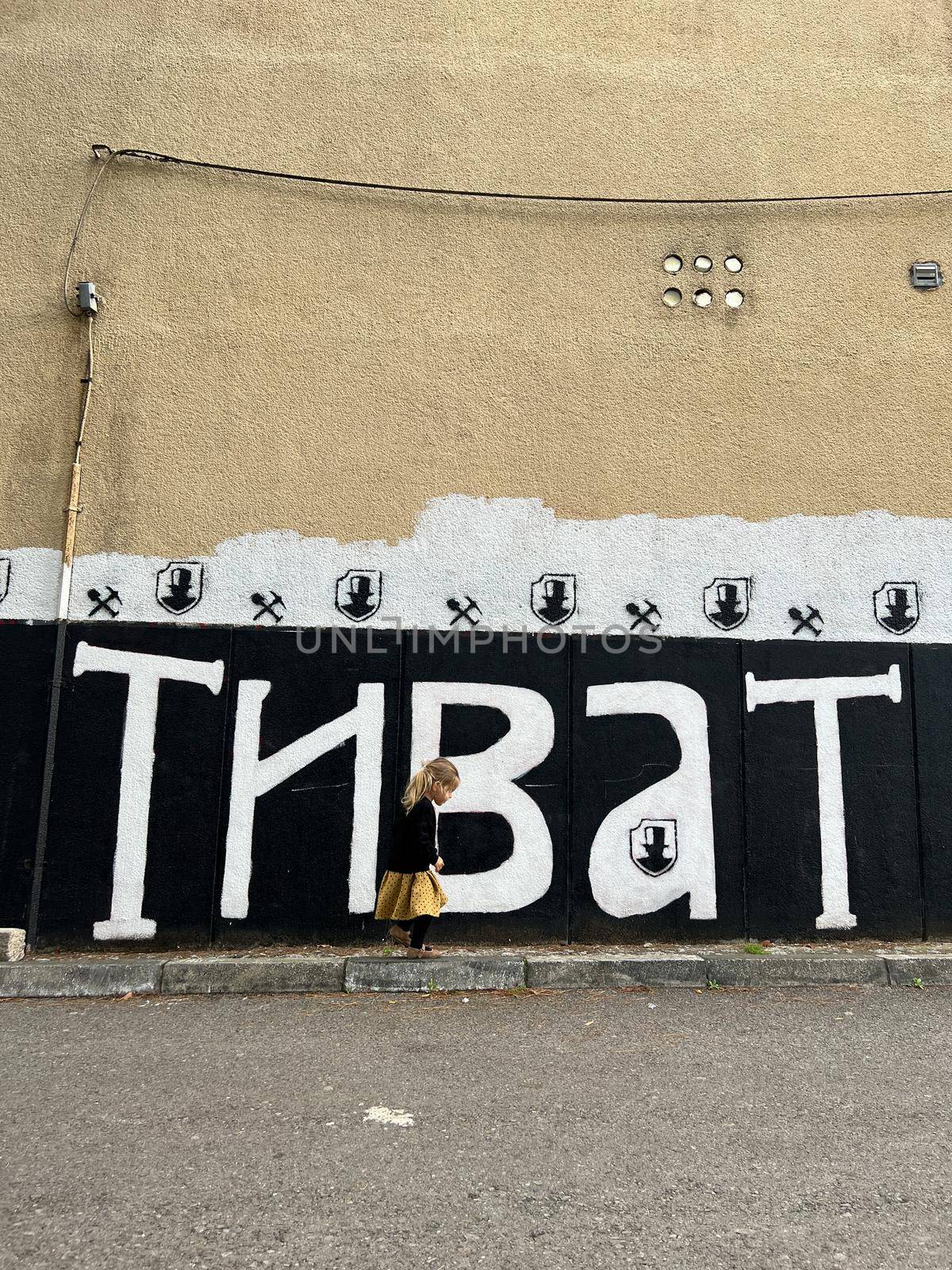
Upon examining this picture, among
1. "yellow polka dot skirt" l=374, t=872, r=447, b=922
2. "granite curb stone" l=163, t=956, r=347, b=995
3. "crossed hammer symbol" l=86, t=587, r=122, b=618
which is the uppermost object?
"crossed hammer symbol" l=86, t=587, r=122, b=618

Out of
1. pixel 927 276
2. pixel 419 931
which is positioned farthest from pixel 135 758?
pixel 927 276

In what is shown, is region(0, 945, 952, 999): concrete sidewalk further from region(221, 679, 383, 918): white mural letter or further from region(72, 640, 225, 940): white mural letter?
region(221, 679, 383, 918): white mural letter

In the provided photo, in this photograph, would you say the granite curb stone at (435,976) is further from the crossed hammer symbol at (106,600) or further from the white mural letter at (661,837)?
the crossed hammer symbol at (106,600)

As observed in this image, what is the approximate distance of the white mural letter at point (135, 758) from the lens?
700 cm

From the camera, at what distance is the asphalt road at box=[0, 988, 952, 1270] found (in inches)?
114

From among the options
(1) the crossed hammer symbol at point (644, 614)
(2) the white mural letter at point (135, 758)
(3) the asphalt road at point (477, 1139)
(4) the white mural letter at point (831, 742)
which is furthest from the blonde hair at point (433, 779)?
(4) the white mural letter at point (831, 742)

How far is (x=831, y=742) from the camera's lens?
7531mm

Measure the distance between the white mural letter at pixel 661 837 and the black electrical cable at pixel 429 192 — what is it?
13.7ft

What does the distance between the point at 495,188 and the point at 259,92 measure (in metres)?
2.21

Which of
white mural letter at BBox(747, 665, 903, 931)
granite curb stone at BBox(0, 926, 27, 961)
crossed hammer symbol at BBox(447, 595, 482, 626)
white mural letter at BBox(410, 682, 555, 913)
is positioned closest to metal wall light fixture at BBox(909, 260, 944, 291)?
white mural letter at BBox(747, 665, 903, 931)

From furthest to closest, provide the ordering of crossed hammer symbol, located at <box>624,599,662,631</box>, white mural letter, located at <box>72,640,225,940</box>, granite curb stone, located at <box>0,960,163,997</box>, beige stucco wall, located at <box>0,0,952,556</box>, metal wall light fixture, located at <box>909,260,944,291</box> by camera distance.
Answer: metal wall light fixture, located at <box>909,260,944,291</box> → beige stucco wall, located at <box>0,0,952,556</box> → crossed hammer symbol, located at <box>624,599,662,631</box> → white mural letter, located at <box>72,640,225,940</box> → granite curb stone, located at <box>0,960,163,997</box>

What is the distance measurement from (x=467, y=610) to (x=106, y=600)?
279 cm

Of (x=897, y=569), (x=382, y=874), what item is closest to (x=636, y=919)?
(x=382, y=874)

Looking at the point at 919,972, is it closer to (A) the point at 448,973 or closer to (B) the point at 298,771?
(A) the point at 448,973
